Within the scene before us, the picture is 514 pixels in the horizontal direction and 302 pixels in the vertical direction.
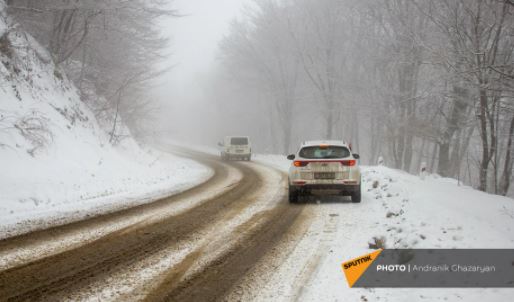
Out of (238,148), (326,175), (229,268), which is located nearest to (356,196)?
(326,175)

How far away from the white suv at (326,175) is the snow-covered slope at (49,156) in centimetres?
410

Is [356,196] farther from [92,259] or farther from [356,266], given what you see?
[92,259]

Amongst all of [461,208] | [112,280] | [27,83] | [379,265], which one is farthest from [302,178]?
[27,83]

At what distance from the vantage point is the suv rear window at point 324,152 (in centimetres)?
1024

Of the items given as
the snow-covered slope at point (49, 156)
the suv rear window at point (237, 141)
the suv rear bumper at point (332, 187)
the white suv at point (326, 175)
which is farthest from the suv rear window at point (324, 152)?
the suv rear window at point (237, 141)

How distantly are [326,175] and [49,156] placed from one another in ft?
26.3

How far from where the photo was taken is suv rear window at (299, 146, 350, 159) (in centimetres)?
1024

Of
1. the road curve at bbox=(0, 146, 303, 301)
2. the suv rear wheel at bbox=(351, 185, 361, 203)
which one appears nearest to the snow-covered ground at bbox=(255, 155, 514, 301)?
the suv rear wheel at bbox=(351, 185, 361, 203)

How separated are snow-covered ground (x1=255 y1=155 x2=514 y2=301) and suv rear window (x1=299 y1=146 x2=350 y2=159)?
4.12ft

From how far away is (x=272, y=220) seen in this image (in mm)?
7949

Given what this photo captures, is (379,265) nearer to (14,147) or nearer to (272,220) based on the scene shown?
(272,220)

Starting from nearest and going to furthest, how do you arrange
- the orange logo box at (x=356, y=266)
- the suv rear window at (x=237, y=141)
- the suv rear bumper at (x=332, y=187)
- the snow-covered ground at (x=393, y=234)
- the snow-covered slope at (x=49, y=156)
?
the snow-covered ground at (x=393, y=234) < the orange logo box at (x=356, y=266) < the snow-covered slope at (x=49, y=156) < the suv rear bumper at (x=332, y=187) < the suv rear window at (x=237, y=141)

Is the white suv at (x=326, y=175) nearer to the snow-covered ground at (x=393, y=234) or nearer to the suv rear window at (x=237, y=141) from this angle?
the snow-covered ground at (x=393, y=234)

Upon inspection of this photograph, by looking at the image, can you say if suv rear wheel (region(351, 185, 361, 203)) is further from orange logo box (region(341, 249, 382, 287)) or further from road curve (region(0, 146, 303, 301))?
orange logo box (region(341, 249, 382, 287))
